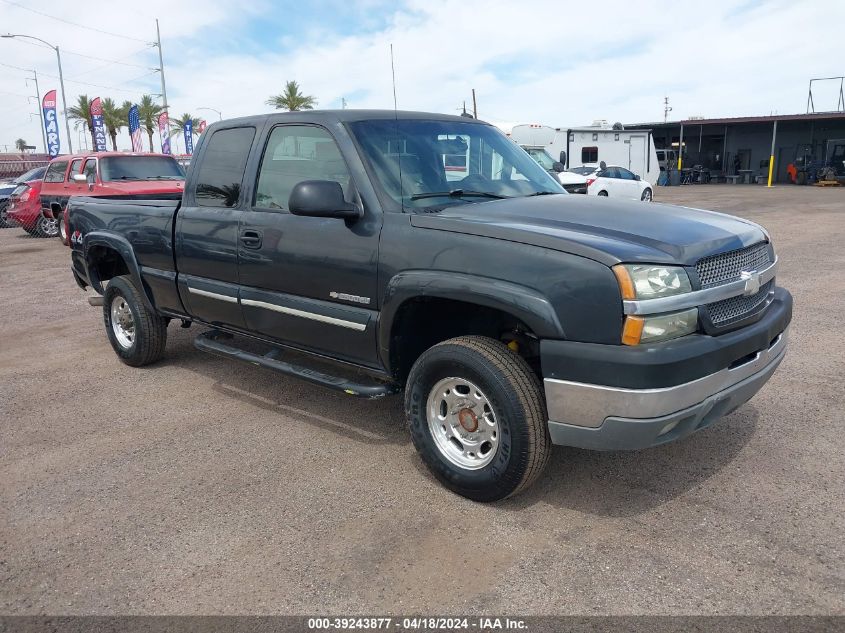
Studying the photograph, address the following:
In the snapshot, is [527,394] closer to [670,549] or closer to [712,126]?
[670,549]

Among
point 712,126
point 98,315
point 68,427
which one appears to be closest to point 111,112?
point 712,126

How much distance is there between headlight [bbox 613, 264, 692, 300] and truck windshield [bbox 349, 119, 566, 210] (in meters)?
1.24

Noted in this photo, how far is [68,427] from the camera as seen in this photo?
15.2 ft

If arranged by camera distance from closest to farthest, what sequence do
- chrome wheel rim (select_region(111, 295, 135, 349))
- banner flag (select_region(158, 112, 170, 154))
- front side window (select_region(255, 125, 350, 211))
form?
1. front side window (select_region(255, 125, 350, 211))
2. chrome wheel rim (select_region(111, 295, 135, 349))
3. banner flag (select_region(158, 112, 170, 154))

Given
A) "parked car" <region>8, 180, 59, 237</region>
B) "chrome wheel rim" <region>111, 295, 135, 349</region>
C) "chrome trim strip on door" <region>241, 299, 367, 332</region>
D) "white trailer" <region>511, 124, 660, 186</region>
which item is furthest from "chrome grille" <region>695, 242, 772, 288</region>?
"white trailer" <region>511, 124, 660, 186</region>

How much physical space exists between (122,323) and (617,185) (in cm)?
2012

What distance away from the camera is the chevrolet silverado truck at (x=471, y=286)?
2.94 metres

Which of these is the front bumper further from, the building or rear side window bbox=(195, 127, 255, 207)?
the building

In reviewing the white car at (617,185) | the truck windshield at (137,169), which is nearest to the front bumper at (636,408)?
the truck windshield at (137,169)

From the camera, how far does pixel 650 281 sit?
2.92 meters

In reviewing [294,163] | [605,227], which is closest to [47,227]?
[294,163]

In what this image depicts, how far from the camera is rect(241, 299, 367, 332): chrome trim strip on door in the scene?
3801 mm

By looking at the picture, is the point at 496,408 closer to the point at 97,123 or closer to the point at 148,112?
the point at 97,123

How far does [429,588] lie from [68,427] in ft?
10.1
